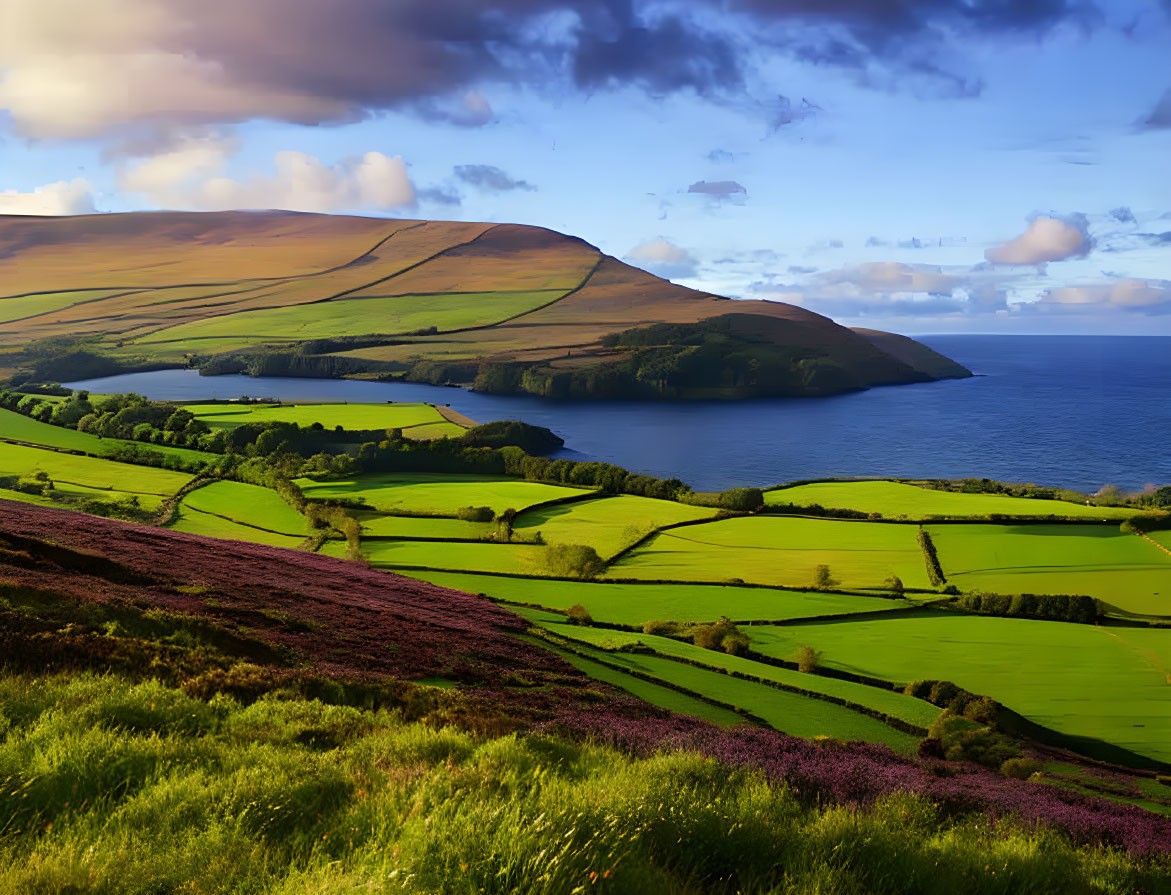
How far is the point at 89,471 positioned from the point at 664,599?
176ft

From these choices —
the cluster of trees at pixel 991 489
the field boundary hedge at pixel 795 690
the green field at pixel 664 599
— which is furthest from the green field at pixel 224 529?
the cluster of trees at pixel 991 489

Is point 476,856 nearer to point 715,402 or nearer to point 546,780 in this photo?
point 546,780

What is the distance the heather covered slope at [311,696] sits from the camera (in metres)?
6.74

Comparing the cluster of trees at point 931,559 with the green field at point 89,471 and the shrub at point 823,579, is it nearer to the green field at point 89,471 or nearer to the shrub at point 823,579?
the shrub at point 823,579

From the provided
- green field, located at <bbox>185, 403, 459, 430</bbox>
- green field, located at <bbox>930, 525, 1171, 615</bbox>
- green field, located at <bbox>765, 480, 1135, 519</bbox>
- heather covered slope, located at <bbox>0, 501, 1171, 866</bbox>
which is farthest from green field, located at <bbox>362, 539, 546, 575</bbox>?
green field, located at <bbox>185, 403, 459, 430</bbox>

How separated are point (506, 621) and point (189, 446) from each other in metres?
73.8

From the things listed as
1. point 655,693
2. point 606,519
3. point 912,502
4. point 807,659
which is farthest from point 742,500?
point 655,693

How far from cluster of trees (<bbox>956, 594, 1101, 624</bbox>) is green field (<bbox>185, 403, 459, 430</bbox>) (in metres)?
86.6

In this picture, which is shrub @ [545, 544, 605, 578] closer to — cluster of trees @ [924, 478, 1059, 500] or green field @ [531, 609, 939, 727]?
green field @ [531, 609, 939, 727]

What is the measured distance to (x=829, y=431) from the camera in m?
146

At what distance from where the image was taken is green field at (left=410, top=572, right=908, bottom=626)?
40344mm

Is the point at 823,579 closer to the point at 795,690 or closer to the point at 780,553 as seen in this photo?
the point at 780,553

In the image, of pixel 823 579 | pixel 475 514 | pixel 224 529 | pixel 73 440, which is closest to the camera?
pixel 823 579

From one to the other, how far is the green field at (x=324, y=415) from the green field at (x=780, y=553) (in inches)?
2565
